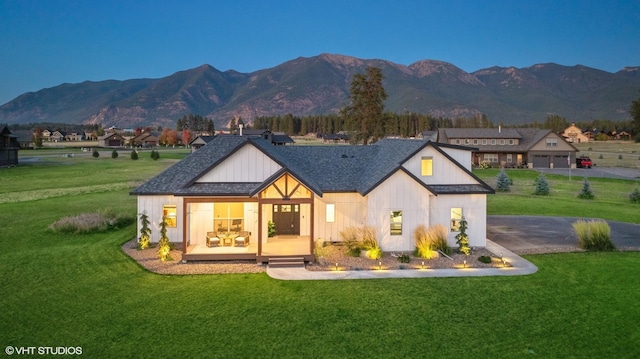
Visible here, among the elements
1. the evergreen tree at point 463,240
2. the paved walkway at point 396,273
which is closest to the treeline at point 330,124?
the evergreen tree at point 463,240

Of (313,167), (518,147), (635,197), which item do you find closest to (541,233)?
(313,167)

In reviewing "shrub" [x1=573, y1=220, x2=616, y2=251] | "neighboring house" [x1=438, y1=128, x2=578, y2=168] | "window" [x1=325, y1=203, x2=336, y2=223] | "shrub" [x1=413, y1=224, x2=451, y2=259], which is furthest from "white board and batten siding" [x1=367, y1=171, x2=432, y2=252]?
"neighboring house" [x1=438, y1=128, x2=578, y2=168]

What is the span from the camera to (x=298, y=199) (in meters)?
17.5

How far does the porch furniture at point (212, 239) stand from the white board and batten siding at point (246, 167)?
98.7 inches

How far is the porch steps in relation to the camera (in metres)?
17.1

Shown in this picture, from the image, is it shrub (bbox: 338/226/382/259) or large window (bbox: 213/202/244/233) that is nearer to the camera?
shrub (bbox: 338/226/382/259)

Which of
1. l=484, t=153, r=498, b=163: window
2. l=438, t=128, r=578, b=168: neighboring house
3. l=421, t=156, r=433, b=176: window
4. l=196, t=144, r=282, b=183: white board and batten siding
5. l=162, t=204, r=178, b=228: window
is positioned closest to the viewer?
l=196, t=144, r=282, b=183: white board and batten siding

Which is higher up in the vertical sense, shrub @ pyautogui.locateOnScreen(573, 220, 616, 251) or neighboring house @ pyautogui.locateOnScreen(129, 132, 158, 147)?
neighboring house @ pyautogui.locateOnScreen(129, 132, 158, 147)

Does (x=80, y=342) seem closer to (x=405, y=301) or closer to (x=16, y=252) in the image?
(x=405, y=301)

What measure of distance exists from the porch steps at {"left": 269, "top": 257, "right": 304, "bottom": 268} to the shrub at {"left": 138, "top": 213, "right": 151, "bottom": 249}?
6682 millimetres

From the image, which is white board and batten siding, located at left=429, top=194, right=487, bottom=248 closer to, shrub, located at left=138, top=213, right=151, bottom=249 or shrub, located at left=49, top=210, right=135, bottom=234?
shrub, located at left=138, top=213, right=151, bottom=249

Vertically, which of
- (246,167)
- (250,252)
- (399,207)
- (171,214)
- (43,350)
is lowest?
(43,350)

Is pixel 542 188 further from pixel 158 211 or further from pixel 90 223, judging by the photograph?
pixel 90 223

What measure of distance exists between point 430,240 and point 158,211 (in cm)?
1363
